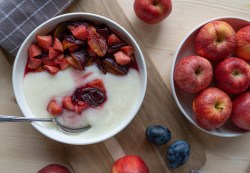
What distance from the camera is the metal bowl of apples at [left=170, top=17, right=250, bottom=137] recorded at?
46.4 inches

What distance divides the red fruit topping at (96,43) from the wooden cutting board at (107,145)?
126 mm

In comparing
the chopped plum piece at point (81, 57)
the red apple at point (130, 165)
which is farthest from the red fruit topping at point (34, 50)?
the red apple at point (130, 165)

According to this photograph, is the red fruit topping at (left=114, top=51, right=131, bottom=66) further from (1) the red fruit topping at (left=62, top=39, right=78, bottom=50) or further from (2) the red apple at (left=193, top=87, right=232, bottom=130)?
(2) the red apple at (left=193, top=87, right=232, bottom=130)

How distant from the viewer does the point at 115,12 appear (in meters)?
1.23

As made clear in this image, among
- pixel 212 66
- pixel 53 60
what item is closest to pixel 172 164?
pixel 212 66

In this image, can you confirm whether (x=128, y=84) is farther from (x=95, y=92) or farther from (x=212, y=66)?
(x=212, y=66)

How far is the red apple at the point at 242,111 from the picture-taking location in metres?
1.21

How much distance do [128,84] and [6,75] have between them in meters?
0.41

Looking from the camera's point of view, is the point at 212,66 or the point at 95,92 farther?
the point at 212,66

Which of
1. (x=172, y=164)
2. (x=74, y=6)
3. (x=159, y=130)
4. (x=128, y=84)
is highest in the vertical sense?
(x=74, y=6)

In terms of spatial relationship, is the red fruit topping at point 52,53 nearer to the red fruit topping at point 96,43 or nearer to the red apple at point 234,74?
the red fruit topping at point 96,43

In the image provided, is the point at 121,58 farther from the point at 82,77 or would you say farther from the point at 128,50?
the point at 82,77

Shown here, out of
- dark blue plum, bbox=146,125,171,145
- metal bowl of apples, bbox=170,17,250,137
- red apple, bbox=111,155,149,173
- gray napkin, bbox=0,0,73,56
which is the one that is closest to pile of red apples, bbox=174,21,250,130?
metal bowl of apples, bbox=170,17,250,137

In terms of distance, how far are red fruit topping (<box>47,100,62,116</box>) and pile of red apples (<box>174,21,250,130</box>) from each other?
1.27 feet
